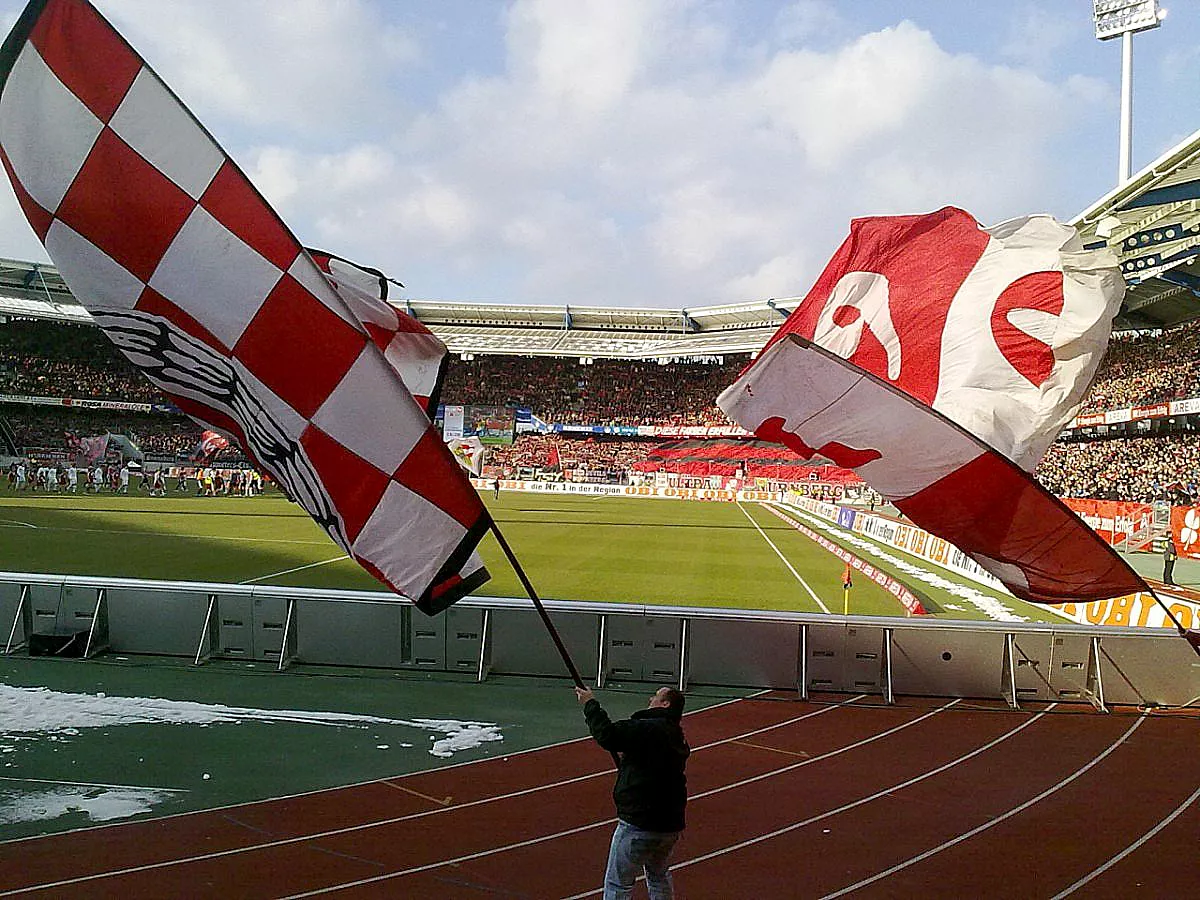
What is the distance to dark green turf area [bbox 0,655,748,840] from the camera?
785 cm

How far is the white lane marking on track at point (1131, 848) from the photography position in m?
6.44

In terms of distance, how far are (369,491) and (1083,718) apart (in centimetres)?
931

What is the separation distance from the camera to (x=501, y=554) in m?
23.1

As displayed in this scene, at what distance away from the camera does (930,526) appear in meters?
5.64

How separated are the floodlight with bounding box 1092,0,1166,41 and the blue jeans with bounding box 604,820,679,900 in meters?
52.2

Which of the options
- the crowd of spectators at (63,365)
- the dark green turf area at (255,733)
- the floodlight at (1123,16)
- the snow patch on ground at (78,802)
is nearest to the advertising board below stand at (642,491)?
the crowd of spectators at (63,365)

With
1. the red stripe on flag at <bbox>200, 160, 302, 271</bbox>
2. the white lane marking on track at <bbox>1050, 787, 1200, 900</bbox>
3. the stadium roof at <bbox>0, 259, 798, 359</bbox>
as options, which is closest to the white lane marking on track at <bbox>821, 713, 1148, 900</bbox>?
the white lane marking on track at <bbox>1050, 787, 1200, 900</bbox>

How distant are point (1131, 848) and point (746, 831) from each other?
282 centimetres

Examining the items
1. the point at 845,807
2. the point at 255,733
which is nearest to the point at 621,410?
the point at 255,733

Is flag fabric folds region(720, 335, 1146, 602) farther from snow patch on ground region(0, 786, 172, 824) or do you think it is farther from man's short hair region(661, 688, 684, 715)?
snow patch on ground region(0, 786, 172, 824)

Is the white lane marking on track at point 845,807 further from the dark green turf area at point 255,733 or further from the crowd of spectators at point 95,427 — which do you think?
the crowd of spectators at point 95,427

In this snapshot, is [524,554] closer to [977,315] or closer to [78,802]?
[78,802]

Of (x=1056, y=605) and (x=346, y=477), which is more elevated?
(x=346, y=477)

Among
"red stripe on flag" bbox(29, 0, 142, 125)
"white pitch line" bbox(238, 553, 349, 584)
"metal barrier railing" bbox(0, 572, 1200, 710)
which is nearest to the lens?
"red stripe on flag" bbox(29, 0, 142, 125)
